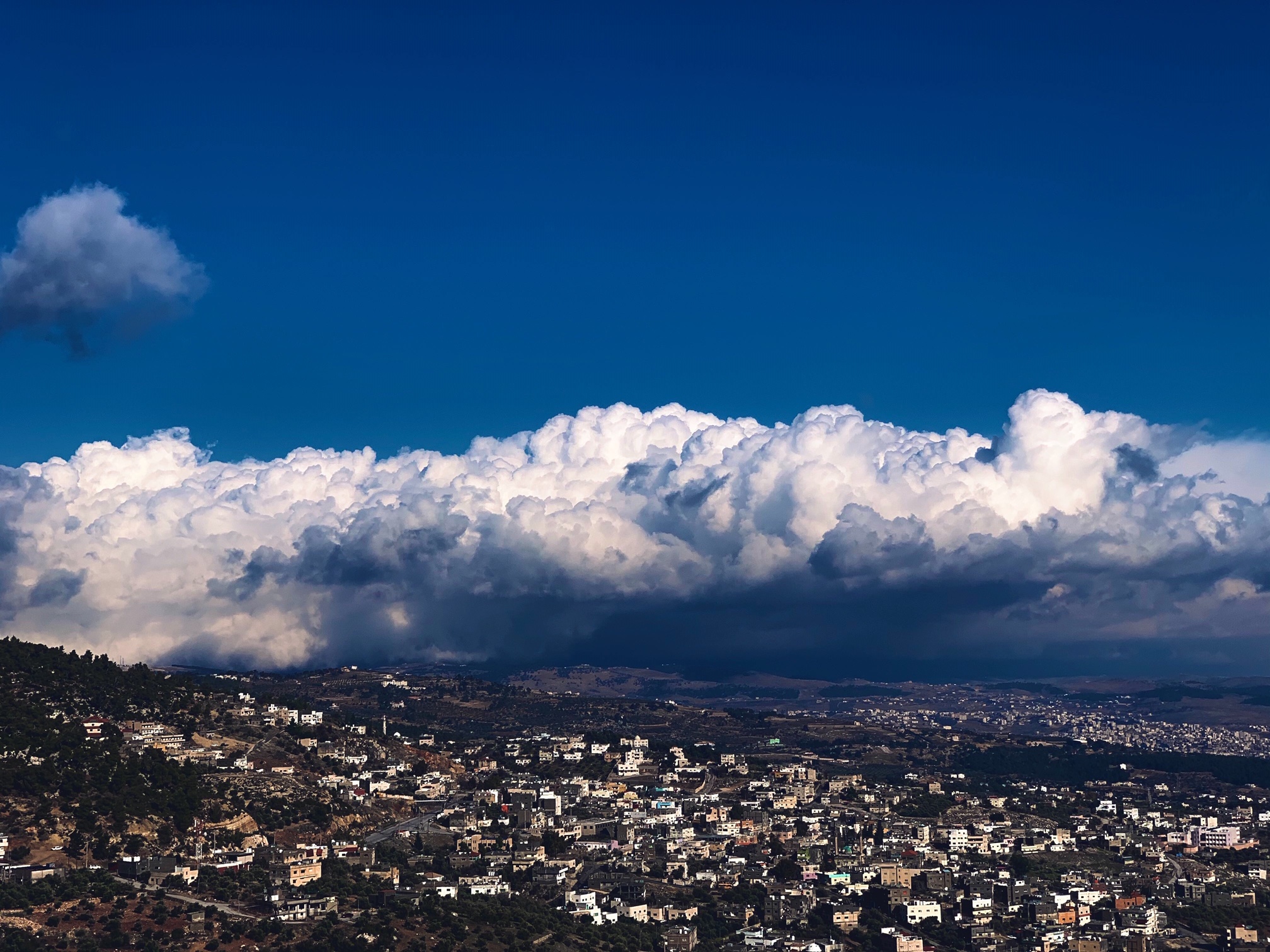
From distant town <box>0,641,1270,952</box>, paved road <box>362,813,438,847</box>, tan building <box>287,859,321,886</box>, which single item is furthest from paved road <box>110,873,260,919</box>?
paved road <box>362,813,438,847</box>

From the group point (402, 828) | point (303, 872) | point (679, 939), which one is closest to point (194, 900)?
point (303, 872)

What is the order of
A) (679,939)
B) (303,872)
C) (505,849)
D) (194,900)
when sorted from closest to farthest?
(194,900)
(303,872)
(679,939)
(505,849)

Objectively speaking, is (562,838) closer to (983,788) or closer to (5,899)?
(5,899)

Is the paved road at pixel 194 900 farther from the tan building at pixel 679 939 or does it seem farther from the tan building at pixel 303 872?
the tan building at pixel 679 939

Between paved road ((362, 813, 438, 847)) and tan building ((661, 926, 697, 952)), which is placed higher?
paved road ((362, 813, 438, 847))

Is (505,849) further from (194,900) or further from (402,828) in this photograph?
(194,900)

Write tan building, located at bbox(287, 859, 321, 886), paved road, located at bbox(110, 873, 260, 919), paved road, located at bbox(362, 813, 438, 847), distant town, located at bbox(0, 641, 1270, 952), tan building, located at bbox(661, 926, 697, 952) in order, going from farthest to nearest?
paved road, located at bbox(362, 813, 438, 847) < tan building, located at bbox(661, 926, 697, 952) < tan building, located at bbox(287, 859, 321, 886) < distant town, located at bbox(0, 641, 1270, 952) < paved road, located at bbox(110, 873, 260, 919)

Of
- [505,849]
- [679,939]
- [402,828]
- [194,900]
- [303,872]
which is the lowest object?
[679,939]

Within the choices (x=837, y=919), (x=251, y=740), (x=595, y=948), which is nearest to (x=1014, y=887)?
(x=837, y=919)

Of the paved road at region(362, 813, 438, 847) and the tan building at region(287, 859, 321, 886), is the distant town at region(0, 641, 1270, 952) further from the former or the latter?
the paved road at region(362, 813, 438, 847)

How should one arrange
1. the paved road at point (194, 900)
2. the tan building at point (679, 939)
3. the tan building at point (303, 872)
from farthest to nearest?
1. the tan building at point (679, 939)
2. the tan building at point (303, 872)
3. the paved road at point (194, 900)

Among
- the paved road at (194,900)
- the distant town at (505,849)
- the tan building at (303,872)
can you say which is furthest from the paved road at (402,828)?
the paved road at (194,900)
